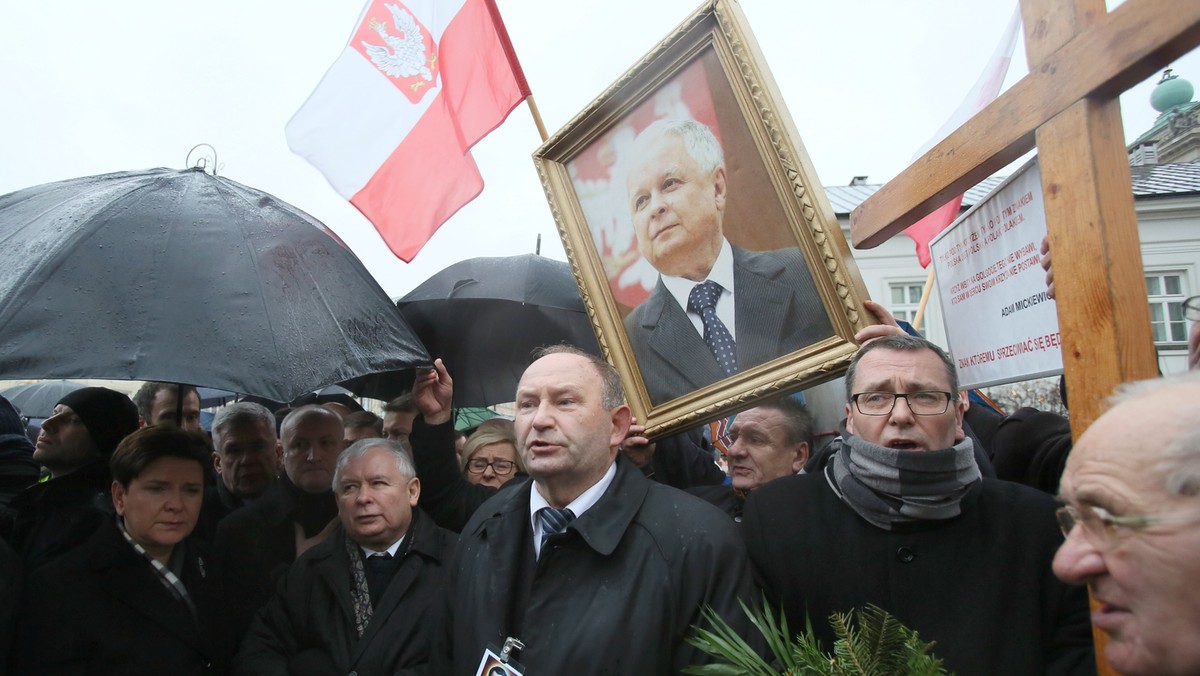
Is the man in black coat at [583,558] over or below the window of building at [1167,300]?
over

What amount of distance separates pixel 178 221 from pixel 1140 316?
2683 millimetres

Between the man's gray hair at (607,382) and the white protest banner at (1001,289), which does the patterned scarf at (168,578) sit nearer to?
the man's gray hair at (607,382)

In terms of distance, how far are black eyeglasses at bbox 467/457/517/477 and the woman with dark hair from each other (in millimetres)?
1369

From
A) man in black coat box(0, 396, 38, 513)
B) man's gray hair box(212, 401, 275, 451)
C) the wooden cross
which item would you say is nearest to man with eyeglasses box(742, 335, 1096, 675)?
the wooden cross

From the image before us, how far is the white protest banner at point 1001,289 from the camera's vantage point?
78.2 inches

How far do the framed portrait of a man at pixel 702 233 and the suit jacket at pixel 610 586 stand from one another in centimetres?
46

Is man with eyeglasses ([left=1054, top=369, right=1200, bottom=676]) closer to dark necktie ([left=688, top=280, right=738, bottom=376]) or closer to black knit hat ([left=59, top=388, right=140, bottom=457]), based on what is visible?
dark necktie ([left=688, top=280, right=738, bottom=376])

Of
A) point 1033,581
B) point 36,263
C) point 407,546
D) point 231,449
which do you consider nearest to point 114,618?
point 407,546

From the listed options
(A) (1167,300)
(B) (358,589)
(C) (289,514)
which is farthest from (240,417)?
(A) (1167,300)

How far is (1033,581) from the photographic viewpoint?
1913 mm

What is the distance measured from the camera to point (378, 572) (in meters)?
3.08

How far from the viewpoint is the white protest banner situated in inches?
78.2

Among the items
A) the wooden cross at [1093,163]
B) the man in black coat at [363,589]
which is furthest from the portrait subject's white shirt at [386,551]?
the wooden cross at [1093,163]

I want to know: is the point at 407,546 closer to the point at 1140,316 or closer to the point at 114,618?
the point at 114,618
